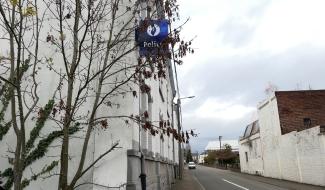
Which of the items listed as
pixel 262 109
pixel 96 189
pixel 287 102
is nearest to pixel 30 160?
pixel 96 189

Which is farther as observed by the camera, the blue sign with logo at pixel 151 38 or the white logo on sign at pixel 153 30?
the white logo on sign at pixel 153 30

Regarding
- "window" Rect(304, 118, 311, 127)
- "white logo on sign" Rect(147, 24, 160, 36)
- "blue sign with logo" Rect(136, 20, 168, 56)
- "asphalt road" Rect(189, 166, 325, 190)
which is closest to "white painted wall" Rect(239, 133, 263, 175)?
"asphalt road" Rect(189, 166, 325, 190)

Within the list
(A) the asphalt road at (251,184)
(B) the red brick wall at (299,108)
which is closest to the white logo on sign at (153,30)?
(A) the asphalt road at (251,184)

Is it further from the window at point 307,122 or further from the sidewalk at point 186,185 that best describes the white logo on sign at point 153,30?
the window at point 307,122

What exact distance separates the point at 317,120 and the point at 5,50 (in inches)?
1121

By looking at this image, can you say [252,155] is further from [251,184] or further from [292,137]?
[251,184]

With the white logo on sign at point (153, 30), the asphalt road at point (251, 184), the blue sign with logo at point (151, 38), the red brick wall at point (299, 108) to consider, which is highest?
the red brick wall at point (299, 108)

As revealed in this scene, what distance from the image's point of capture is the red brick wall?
3384 cm

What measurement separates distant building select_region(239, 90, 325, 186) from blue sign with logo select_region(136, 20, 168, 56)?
1986 centimetres

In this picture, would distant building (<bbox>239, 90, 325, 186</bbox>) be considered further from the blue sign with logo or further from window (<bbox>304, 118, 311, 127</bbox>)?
the blue sign with logo

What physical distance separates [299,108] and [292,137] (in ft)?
14.1

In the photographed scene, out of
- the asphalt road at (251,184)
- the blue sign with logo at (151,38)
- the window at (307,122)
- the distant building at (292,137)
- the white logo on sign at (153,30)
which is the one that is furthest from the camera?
A: the window at (307,122)

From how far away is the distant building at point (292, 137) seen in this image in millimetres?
26688

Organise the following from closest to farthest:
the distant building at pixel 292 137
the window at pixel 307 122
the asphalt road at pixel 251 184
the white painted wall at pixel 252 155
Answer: the asphalt road at pixel 251 184, the distant building at pixel 292 137, the window at pixel 307 122, the white painted wall at pixel 252 155
